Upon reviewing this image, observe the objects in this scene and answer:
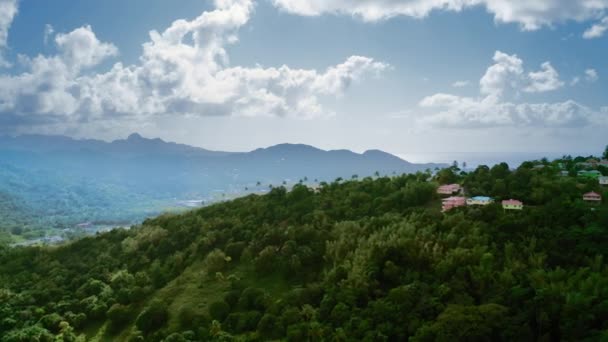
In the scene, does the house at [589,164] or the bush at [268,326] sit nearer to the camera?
the bush at [268,326]

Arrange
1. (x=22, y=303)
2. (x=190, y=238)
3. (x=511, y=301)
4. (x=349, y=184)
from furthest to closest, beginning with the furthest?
(x=349, y=184)
(x=190, y=238)
(x=22, y=303)
(x=511, y=301)

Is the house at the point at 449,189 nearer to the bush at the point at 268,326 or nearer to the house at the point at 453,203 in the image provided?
the house at the point at 453,203

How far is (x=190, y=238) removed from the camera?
178ft

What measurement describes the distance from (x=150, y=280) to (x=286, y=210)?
17.1 m

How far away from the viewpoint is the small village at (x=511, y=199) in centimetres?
4006

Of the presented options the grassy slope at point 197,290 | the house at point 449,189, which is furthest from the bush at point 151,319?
the house at point 449,189

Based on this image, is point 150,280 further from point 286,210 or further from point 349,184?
point 349,184

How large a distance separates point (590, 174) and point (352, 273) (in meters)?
32.4

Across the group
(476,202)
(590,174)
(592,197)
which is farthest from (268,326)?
(590,174)

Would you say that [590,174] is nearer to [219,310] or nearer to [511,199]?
[511,199]

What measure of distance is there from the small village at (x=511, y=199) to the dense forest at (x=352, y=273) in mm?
984

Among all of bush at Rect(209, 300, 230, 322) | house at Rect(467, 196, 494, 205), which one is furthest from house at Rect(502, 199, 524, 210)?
bush at Rect(209, 300, 230, 322)

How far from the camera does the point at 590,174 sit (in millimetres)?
49562

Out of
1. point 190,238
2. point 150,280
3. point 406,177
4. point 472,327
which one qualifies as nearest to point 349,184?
point 406,177
